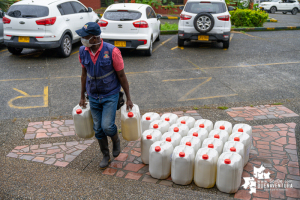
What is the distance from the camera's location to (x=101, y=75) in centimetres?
373

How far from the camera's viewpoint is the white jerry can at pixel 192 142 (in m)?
3.84

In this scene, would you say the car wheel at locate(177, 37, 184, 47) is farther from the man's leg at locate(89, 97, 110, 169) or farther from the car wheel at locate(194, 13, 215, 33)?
the man's leg at locate(89, 97, 110, 169)

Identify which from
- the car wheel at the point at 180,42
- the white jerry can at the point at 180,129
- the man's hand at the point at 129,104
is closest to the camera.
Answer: the man's hand at the point at 129,104

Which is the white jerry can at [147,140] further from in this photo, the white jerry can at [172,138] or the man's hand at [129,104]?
the man's hand at [129,104]

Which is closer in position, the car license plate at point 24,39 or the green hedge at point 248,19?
the car license plate at point 24,39

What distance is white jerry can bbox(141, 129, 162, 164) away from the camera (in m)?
4.04

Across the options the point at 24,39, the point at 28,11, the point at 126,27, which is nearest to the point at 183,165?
the point at 126,27

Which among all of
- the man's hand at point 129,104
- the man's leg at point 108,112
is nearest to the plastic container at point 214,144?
the man's hand at point 129,104

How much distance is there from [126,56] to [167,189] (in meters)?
7.47

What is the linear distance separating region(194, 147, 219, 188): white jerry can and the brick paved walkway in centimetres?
235

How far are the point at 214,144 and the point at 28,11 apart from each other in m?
7.82

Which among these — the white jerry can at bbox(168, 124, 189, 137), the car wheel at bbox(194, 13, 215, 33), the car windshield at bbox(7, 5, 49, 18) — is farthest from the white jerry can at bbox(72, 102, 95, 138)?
the car wheel at bbox(194, 13, 215, 33)

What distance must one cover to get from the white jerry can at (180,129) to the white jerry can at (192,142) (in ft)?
0.80

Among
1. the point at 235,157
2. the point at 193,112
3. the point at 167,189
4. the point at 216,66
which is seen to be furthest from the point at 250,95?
the point at 167,189
